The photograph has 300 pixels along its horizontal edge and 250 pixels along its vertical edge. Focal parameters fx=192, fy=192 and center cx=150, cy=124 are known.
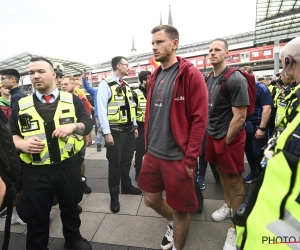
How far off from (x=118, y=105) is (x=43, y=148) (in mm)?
1285

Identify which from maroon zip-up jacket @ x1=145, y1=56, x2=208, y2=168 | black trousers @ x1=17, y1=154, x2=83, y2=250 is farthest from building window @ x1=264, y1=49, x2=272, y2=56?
black trousers @ x1=17, y1=154, x2=83, y2=250

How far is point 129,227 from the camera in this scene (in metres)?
2.36

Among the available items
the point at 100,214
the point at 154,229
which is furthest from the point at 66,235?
the point at 154,229

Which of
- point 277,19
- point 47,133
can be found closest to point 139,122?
point 47,133

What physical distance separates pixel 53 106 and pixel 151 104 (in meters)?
0.93

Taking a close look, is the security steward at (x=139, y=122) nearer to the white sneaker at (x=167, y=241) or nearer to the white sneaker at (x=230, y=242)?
the white sneaker at (x=167, y=241)

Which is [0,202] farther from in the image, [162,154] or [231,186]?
[231,186]

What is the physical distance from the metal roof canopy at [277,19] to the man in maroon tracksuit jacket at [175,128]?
56.6ft

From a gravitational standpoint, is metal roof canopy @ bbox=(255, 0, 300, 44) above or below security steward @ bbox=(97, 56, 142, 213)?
above

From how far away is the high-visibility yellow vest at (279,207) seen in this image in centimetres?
59

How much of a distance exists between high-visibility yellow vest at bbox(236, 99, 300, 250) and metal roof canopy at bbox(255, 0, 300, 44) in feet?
60.3

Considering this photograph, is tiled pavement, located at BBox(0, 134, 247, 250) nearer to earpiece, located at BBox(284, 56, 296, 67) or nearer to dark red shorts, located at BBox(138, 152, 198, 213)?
dark red shorts, located at BBox(138, 152, 198, 213)

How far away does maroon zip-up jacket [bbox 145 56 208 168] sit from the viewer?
5.26 feet

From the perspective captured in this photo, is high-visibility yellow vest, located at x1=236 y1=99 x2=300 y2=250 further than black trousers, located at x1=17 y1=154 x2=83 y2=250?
No
